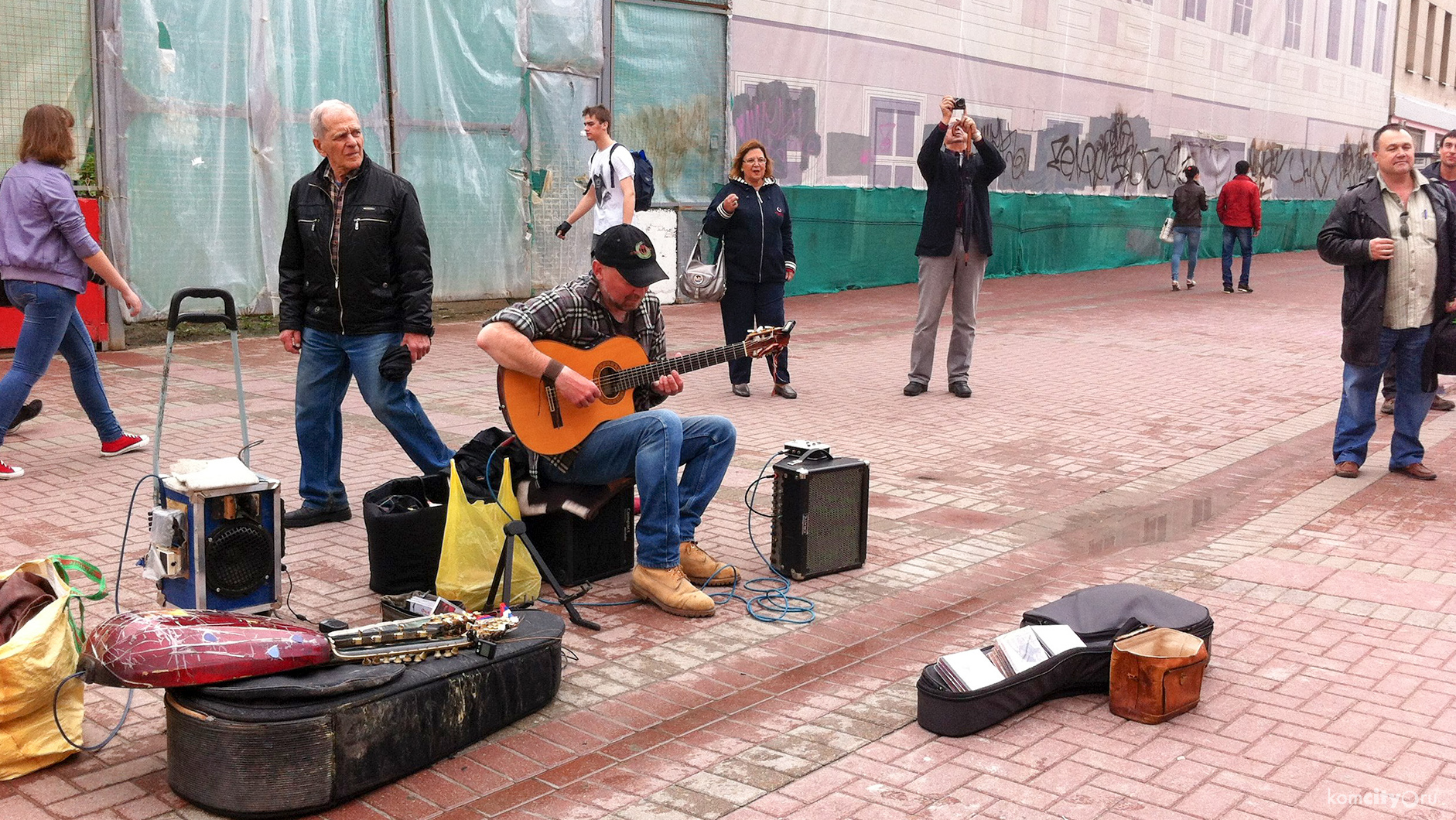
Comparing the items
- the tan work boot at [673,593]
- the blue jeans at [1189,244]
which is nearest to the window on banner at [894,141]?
the blue jeans at [1189,244]

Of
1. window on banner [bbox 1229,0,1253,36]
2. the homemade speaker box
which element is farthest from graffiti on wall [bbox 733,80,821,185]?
window on banner [bbox 1229,0,1253,36]

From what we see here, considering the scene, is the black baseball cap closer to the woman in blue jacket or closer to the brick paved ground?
the brick paved ground

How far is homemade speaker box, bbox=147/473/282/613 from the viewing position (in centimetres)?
429

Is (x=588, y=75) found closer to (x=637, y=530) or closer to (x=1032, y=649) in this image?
(x=637, y=530)

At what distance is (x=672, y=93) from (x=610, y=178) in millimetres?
5438

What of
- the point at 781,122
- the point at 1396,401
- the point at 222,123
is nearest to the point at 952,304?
the point at 1396,401

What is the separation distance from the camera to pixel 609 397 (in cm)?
513

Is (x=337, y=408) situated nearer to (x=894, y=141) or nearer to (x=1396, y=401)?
(x=1396, y=401)

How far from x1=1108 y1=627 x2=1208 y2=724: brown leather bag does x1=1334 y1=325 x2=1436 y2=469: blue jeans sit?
12.9ft

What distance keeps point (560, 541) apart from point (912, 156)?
16268 millimetres

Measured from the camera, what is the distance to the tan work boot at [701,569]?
17.6 ft

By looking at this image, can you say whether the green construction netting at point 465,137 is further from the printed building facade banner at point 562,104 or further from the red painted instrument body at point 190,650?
the red painted instrument body at point 190,650

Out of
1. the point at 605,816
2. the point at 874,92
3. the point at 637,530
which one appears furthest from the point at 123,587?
the point at 874,92

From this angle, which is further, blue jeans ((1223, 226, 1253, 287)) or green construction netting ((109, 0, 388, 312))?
blue jeans ((1223, 226, 1253, 287))
